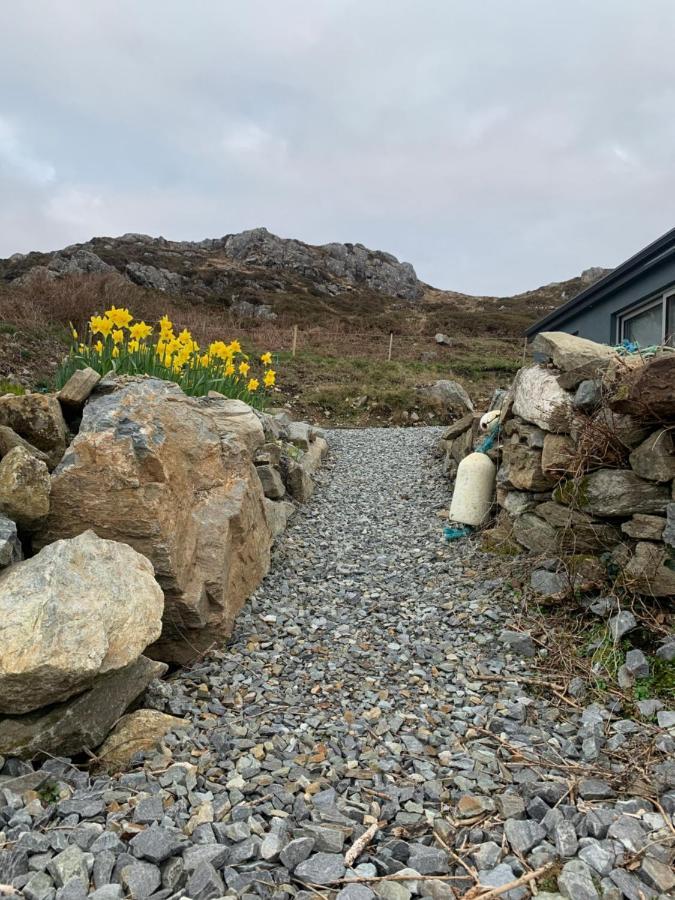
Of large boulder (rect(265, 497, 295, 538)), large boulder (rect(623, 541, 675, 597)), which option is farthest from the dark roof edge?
large boulder (rect(265, 497, 295, 538))

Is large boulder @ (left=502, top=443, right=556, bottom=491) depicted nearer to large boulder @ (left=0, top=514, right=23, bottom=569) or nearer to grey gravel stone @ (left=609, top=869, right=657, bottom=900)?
grey gravel stone @ (left=609, top=869, right=657, bottom=900)

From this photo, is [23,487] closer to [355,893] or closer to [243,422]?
[355,893]

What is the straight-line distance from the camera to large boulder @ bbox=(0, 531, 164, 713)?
2207mm

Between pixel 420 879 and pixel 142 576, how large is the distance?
1.84m

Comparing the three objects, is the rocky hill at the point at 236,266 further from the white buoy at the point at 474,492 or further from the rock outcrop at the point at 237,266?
the white buoy at the point at 474,492

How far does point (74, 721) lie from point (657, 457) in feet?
12.1

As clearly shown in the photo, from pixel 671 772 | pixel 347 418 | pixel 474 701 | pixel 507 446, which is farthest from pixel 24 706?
pixel 347 418

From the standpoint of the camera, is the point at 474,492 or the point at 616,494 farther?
the point at 474,492

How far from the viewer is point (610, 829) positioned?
2.08 meters

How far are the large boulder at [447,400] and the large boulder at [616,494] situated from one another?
1017cm

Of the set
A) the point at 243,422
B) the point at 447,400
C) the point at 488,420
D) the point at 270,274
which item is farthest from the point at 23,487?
the point at 270,274

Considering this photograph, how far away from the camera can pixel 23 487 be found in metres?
2.96

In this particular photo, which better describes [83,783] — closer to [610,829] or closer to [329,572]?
[610,829]

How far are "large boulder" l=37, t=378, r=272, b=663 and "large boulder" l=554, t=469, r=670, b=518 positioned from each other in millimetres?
2569
